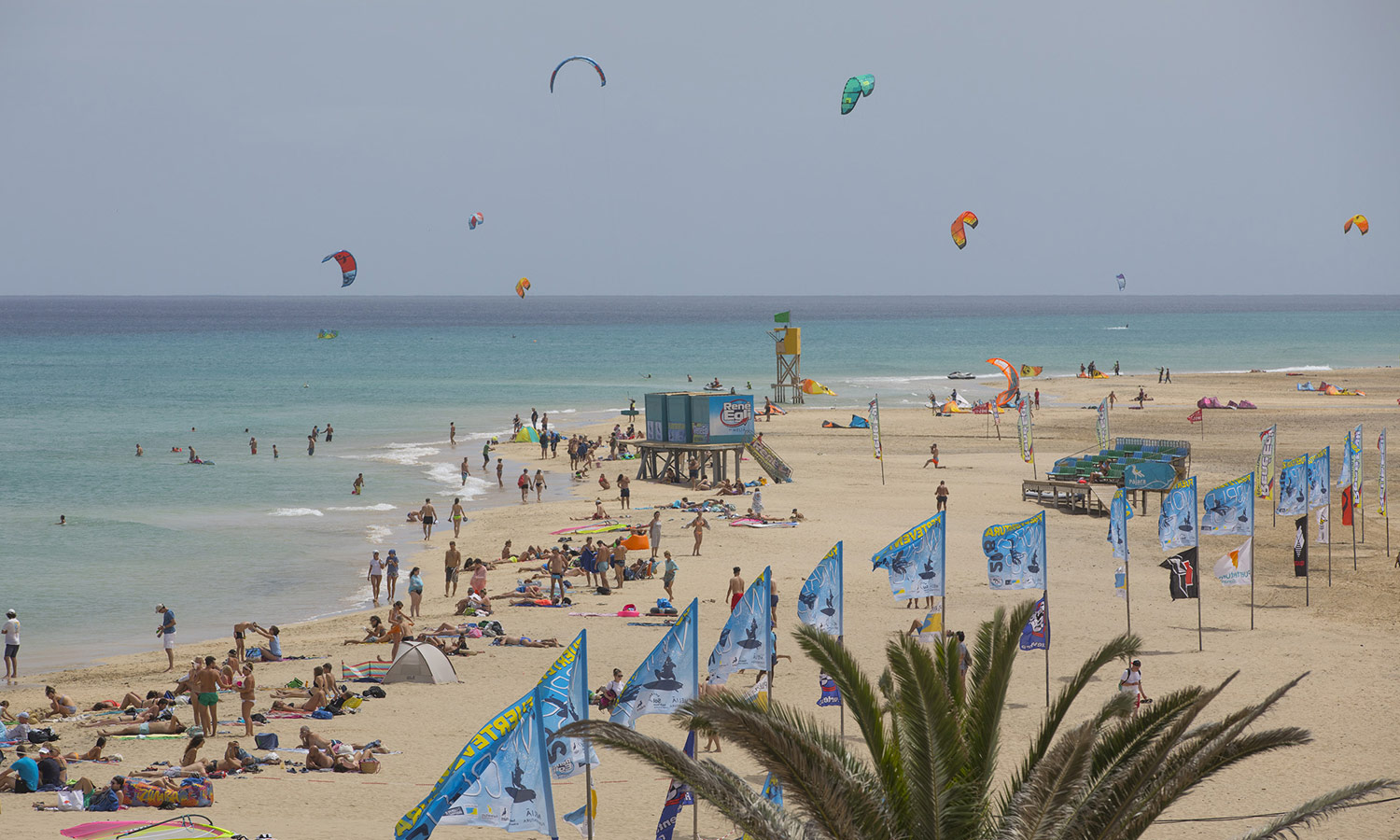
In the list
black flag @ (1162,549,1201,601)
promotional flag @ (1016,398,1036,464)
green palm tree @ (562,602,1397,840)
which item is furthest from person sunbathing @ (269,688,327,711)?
promotional flag @ (1016,398,1036,464)

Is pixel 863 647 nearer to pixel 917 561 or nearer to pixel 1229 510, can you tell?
pixel 917 561

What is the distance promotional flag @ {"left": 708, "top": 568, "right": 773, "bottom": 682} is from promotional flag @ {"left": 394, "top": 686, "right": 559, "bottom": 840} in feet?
9.79

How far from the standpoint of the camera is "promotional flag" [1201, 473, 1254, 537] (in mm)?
18250

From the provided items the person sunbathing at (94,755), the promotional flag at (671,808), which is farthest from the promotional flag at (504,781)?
the person sunbathing at (94,755)

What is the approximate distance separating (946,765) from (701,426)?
26.6 metres

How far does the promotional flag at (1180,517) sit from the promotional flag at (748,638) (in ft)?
27.9

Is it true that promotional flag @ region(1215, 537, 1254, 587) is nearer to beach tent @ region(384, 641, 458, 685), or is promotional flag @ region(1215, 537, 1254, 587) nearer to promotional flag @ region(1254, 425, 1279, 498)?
promotional flag @ region(1254, 425, 1279, 498)

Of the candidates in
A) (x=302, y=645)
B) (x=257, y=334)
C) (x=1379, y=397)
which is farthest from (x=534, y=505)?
(x=257, y=334)

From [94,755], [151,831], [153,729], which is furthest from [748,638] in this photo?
[153,729]

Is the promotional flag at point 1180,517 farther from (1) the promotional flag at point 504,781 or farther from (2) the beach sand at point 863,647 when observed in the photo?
(1) the promotional flag at point 504,781

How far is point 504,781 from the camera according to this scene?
8.10 meters

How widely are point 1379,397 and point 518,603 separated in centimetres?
4856

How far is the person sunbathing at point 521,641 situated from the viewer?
707 inches
